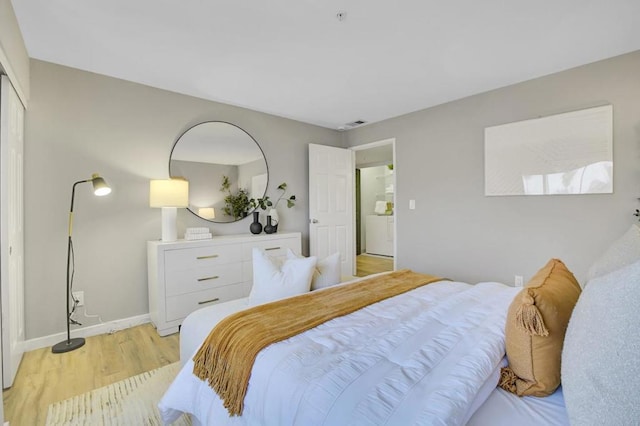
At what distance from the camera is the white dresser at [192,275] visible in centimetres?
274

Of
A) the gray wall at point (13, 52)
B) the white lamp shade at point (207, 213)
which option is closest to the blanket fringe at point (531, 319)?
the gray wall at point (13, 52)

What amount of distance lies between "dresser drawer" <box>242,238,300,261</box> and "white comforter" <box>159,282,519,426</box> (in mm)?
1971

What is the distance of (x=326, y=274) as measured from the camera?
2020mm

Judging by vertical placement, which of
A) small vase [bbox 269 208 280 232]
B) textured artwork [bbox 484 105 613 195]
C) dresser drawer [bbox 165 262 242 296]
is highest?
textured artwork [bbox 484 105 613 195]

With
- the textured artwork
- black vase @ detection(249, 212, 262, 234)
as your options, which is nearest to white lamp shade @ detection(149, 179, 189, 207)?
black vase @ detection(249, 212, 262, 234)

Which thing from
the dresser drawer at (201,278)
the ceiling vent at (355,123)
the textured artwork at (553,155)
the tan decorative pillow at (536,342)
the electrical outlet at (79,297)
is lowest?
the electrical outlet at (79,297)

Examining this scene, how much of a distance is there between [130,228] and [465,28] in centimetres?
331

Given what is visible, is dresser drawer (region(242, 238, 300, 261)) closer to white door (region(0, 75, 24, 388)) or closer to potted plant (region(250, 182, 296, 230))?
potted plant (region(250, 182, 296, 230))

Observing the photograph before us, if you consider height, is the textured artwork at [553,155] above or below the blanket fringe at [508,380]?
above

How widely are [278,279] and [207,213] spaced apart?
1976 mm

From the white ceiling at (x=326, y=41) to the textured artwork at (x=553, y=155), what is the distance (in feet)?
1.59

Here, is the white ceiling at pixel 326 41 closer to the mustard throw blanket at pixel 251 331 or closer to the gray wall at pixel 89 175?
the gray wall at pixel 89 175

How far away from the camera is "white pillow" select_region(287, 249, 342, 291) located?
2.00m

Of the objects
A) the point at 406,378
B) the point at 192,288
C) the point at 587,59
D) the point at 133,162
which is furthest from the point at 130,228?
the point at 587,59
